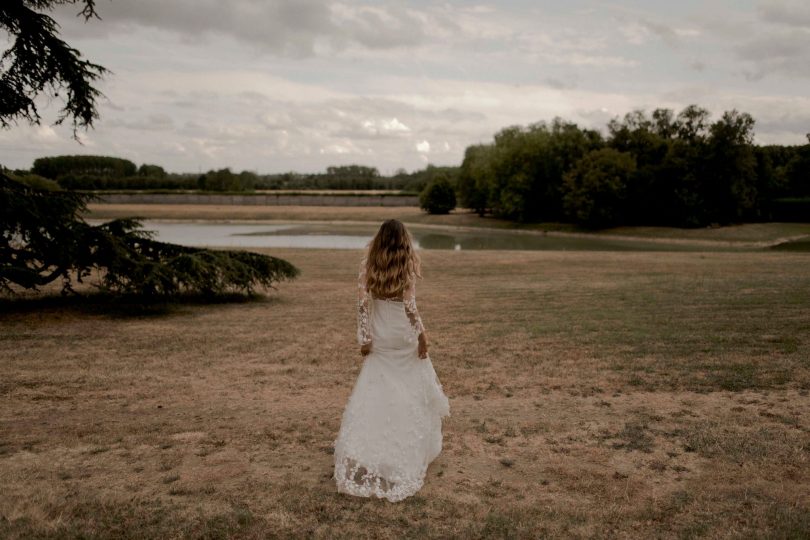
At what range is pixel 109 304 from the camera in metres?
15.7

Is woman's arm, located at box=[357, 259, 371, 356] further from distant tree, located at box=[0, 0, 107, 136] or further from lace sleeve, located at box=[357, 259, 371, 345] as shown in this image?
distant tree, located at box=[0, 0, 107, 136]

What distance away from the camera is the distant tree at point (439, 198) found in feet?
327

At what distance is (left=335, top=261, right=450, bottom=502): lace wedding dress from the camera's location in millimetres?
5434

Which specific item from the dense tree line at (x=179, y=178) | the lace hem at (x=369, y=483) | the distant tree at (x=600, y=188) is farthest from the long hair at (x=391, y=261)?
the dense tree line at (x=179, y=178)

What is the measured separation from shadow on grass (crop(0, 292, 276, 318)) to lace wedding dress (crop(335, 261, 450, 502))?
10.3 m

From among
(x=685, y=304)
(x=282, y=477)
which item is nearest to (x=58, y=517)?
(x=282, y=477)

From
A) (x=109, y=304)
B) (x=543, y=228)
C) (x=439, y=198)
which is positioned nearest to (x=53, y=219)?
(x=109, y=304)

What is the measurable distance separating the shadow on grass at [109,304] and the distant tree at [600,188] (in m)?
56.4

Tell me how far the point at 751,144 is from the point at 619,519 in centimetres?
7036

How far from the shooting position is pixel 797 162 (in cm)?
7469

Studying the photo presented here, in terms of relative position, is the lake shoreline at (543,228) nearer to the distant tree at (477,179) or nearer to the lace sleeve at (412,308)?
the distant tree at (477,179)

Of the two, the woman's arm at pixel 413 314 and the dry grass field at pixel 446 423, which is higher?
the woman's arm at pixel 413 314

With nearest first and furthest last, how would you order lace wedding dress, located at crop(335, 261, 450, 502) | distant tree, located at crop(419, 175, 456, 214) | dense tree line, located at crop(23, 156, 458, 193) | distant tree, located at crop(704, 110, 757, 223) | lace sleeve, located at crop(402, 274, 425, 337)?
lace wedding dress, located at crop(335, 261, 450, 502) → lace sleeve, located at crop(402, 274, 425, 337) → distant tree, located at crop(704, 110, 757, 223) → distant tree, located at crop(419, 175, 456, 214) → dense tree line, located at crop(23, 156, 458, 193)

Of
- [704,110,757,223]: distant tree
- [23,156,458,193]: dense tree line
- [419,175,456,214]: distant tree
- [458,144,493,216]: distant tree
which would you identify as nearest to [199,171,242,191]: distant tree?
[23,156,458,193]: dense tree line
